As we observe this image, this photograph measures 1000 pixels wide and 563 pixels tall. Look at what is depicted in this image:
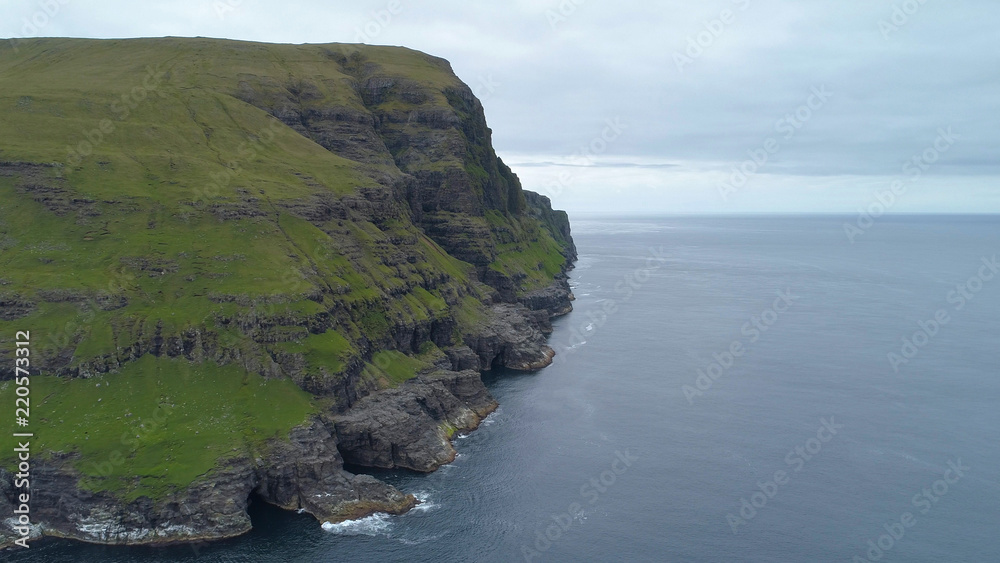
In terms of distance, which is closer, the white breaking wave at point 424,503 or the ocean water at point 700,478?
the ocean water at point 700,478

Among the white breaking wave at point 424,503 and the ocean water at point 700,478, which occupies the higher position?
the ocean water at point 700,478

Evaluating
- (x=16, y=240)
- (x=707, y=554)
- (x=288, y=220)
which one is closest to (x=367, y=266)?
(x=288, y=220)
